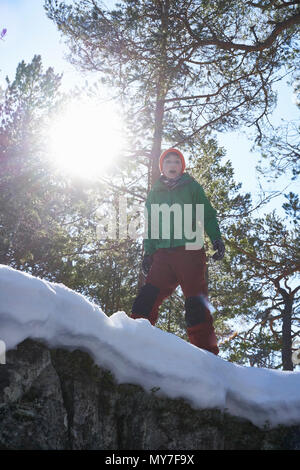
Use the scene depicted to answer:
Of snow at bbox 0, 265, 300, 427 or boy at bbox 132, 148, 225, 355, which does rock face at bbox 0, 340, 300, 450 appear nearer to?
snow at bbox 0, 265, 300, 427

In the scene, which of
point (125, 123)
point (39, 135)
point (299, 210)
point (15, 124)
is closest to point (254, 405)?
point (299, 210)

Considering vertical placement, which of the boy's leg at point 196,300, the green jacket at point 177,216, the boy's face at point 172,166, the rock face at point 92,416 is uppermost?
the boy's face at point 172,166

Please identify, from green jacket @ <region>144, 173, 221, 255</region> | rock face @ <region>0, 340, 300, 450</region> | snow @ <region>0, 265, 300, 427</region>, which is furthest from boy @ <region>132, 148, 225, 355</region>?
rock face @ <region>0, 340, 300, 450</region>

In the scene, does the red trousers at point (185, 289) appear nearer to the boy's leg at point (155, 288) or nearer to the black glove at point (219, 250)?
the boy's leg at point (155, 288)

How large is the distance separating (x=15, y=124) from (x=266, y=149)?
20.2ft

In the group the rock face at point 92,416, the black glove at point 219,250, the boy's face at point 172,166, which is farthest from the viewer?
the boy's face at point 172,166

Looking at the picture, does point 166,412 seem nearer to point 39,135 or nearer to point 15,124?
point 39,135

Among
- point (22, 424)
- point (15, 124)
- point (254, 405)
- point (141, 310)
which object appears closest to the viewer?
point (22, 424)

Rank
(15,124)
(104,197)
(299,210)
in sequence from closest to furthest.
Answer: (299,210) < (104,197) < (15,124)

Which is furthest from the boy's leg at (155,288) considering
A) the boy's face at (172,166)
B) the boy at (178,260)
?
the boy's face at (172,166)

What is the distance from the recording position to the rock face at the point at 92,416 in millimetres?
1988
